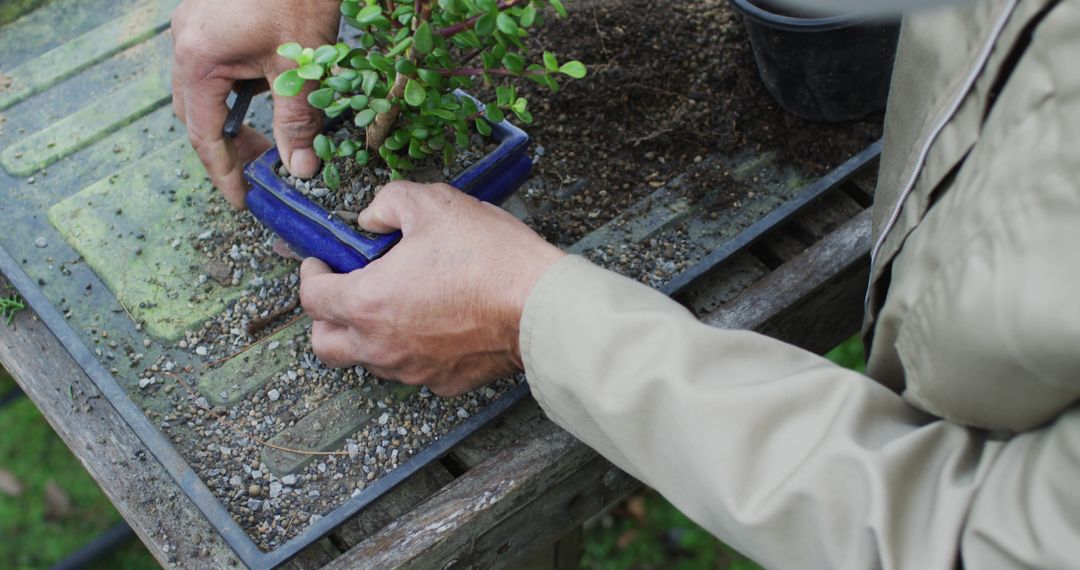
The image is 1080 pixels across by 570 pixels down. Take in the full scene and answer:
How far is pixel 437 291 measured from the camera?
1.24m

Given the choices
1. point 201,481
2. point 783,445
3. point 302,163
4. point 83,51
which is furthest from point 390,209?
point 83,51

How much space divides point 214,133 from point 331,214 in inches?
10.7

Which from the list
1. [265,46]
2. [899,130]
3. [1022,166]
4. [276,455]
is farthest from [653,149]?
[1022,166]

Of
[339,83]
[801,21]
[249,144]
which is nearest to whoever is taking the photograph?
[339,83]

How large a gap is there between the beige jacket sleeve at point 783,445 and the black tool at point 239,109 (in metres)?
0.60

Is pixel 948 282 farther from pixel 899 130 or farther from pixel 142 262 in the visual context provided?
pixel 142 262

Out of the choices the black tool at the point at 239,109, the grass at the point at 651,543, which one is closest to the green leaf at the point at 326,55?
the black tool at the point at 239,109

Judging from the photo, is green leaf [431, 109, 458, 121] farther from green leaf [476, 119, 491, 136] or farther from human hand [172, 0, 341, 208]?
human hand [172, 0, 341, 208]

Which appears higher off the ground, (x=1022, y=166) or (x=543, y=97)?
(x=1022, y=166)

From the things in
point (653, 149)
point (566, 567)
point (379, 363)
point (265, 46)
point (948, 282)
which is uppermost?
point (265, 46)

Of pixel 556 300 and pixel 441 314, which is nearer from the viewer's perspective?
pixel 556 300

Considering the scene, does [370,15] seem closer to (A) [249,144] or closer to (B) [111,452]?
(A) [249,144]

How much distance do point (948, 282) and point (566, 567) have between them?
1182mm

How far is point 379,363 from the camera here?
1320 millimetres
